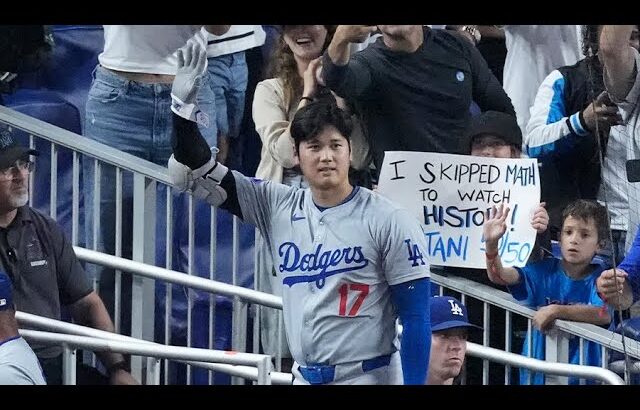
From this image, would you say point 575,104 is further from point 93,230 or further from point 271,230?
point 93,230

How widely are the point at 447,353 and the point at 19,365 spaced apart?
150cm

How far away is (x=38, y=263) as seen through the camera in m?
4.39

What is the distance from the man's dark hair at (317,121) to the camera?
14.2ft

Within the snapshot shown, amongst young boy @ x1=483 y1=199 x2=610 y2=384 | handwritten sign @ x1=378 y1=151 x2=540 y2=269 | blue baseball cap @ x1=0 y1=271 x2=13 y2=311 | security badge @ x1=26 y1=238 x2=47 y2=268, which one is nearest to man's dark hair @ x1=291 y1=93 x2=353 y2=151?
handwritten sign @ x1=378 y1=151 x2=540 y2=269

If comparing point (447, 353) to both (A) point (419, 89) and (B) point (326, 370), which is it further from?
(A) point (419, 89)

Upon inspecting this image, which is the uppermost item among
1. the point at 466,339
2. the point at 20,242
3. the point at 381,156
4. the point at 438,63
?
the point at 438,63

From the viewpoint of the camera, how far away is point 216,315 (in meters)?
4.57

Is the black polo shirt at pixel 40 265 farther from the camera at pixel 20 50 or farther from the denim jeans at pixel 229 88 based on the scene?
the denim jeans at pixel 229 88

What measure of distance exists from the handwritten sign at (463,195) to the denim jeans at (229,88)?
1.90 ft

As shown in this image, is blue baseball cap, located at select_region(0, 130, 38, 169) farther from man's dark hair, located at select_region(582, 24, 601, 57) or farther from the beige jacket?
man's dark hair, located at select_region(582, 24, 601, 57)

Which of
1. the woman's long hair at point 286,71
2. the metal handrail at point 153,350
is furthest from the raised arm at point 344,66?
the metal handrail at point 153,350

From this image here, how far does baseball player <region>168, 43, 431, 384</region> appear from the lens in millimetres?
4191

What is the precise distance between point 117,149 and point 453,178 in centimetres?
124
